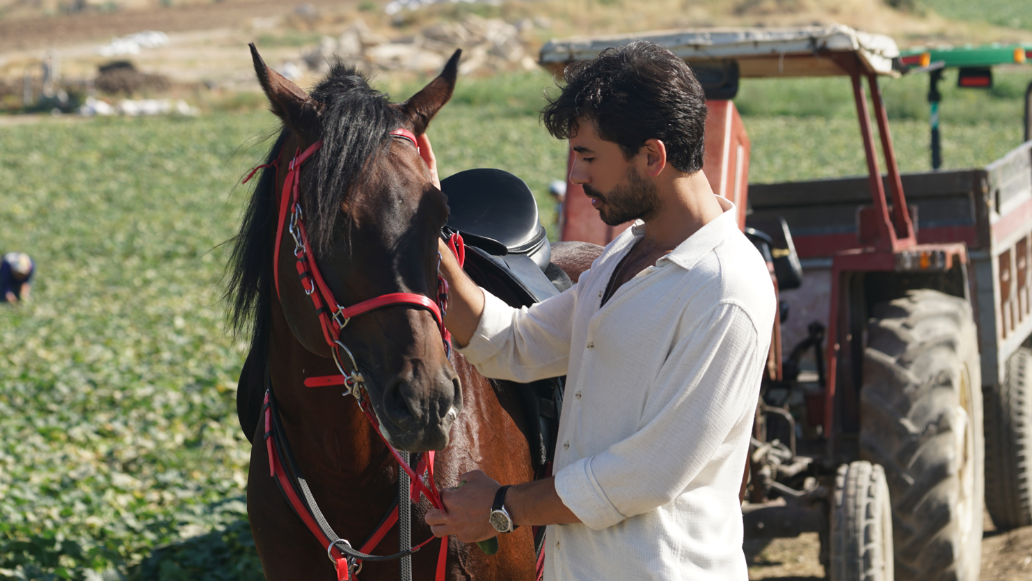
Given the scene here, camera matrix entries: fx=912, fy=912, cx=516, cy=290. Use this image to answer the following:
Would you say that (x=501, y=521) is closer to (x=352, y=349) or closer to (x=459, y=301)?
(x=352, y=349)

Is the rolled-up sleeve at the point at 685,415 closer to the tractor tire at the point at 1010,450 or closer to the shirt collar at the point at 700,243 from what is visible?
the shirt collar at the point at 700,243

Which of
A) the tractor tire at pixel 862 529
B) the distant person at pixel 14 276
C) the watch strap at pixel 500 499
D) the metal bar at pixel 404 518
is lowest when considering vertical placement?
the tractor tire at pixel 862 529

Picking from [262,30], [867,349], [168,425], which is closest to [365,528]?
[867,349]

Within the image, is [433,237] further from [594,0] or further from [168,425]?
[594,0]

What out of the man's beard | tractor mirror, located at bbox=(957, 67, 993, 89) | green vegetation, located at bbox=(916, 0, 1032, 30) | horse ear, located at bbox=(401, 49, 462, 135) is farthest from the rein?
green vegetation, located at bbox=(916, 0, 1032, 30)

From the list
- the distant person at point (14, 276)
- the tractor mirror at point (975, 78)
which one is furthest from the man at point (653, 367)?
the distant person at point (14, 276)

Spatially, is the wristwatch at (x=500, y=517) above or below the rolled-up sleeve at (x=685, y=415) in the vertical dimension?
below

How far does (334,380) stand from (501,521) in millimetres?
559

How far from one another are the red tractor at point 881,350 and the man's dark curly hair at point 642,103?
6.24 ft

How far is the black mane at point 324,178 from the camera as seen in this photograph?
6.18 feet

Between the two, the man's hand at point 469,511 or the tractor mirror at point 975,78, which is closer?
the man's hand at point 469,511

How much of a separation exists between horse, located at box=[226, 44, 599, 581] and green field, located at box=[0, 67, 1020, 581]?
0.53 m

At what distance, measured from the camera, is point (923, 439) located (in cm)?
395

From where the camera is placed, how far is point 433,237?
1.92m
